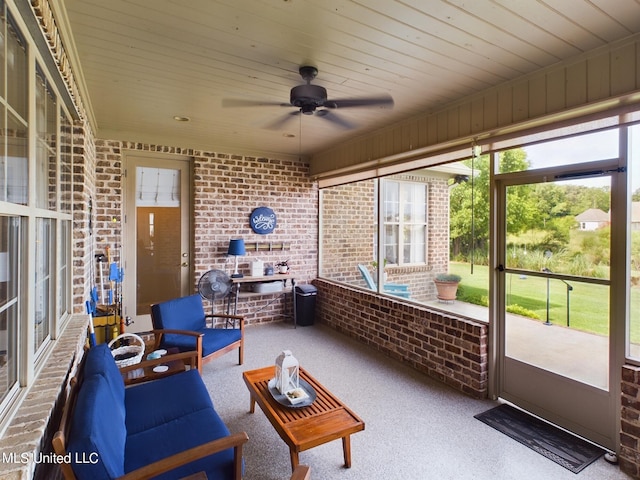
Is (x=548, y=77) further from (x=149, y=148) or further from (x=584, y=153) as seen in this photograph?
(x=149, y=148)

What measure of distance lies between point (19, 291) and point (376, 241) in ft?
12.6

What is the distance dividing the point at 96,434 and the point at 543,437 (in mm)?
2808


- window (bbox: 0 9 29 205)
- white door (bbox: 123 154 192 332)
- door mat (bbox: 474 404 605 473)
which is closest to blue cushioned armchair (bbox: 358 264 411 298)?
door mat (bbox: 474 404 605 473)

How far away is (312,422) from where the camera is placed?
6.73 feet

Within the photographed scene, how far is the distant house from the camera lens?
7.84ft

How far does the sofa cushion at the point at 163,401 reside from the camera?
6.54 feet

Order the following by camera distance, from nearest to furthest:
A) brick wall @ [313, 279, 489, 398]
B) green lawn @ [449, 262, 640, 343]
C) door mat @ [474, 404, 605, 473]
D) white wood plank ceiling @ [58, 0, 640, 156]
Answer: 1. white wood plank ceiling @ [58, 0, 640, 156]
2. door mat @ [474, 404, 605, 473]
3. green lawn @ [449, 262, 640, 343]
4. brick wall @ [313, 279, 489, 398]

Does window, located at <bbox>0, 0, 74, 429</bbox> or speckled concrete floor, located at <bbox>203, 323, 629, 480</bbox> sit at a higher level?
window, located at <bbox>0, 0, 74, 429</bbox>

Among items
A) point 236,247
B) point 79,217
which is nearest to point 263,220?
point 236,247

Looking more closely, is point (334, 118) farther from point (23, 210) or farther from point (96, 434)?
point (96, 434)

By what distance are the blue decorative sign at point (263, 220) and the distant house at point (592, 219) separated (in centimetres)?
383

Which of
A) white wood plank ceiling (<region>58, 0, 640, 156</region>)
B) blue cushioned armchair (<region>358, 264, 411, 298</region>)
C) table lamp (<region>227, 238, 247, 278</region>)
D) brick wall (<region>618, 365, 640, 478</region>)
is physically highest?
white wood plank ceiling (<region>58, 0, 640, 156</region>)

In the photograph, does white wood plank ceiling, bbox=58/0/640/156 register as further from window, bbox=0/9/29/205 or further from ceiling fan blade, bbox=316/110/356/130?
window, bbox=0/9/29/205

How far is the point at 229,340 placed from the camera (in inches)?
142
